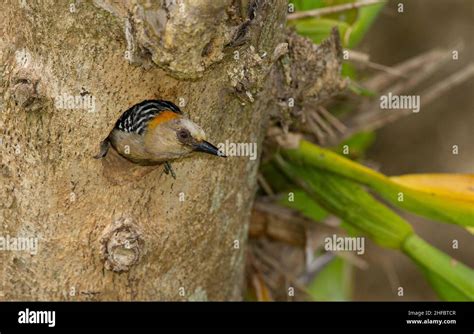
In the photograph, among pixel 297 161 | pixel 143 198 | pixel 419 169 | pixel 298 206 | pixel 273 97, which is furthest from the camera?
pixel 419 169

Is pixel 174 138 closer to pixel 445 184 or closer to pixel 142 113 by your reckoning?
pixel 142 113

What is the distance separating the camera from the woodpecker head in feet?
4.35

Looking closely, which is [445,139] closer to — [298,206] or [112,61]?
[298,206]

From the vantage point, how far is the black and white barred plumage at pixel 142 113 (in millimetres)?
1377

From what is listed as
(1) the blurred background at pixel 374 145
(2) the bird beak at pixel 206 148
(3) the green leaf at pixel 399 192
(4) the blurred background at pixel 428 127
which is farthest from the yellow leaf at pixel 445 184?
(4) the blurred background at pixel 428 127

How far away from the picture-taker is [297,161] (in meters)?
1.89

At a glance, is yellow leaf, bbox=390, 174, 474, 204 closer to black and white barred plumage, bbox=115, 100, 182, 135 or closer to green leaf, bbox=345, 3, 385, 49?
green leaf, bbox=345, 3, 385, 49

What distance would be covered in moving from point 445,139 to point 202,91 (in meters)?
1.68

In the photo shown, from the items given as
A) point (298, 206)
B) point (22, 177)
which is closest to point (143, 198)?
point (22, 177)

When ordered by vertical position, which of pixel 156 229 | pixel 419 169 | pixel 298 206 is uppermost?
pixel 419 169

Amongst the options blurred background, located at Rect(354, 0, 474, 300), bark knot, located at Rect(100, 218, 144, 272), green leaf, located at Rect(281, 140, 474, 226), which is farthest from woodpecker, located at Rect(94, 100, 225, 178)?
blurred background, located at Rect(354, 0, 474, 300)

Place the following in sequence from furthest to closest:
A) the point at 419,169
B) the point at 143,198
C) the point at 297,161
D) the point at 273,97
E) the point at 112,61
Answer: the point at 419,169, the point at 297,161, the point at 273,97, the point at 143,198, the point at 112,61

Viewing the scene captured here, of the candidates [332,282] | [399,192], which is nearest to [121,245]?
[399,192]

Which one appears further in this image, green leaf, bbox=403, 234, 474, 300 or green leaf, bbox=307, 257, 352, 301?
green leaf, bbox=307, 257, 352, 301
